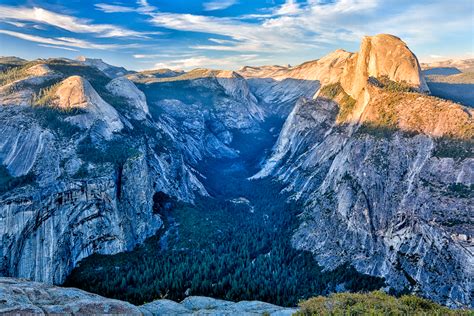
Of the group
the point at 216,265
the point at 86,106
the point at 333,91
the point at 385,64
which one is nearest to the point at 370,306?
the point at 216,265

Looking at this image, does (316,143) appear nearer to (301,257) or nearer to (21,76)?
(301,257)

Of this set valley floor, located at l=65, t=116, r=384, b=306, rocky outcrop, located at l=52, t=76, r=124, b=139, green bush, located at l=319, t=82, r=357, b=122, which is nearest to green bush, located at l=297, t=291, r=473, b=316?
valley floor, located at l=65, t=116, r=384, b=306

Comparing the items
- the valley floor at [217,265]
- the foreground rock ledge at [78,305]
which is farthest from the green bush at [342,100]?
the foreground rock ledge at [78,305]

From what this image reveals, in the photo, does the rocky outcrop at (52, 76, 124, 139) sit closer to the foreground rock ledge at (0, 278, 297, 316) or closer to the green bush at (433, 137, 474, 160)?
the foreground rock ledge at (0, 278, 297, 316)

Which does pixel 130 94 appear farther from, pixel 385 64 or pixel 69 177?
pixel 385 64

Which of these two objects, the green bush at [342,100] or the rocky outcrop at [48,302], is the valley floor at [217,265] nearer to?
the rocky outcrop at [48,302]
